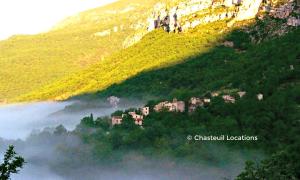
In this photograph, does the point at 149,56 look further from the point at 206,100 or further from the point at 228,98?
the point at 228,98

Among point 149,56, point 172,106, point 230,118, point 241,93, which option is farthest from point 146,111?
point 149,56

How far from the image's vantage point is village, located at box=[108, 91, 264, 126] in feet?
313

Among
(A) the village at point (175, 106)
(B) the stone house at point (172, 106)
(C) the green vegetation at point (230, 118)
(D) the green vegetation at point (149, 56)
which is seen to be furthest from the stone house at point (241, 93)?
(D) the green vegetation at point (149, 56)

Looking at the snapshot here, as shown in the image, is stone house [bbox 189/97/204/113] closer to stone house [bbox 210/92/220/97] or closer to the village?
the village

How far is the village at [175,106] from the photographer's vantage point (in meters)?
95.5

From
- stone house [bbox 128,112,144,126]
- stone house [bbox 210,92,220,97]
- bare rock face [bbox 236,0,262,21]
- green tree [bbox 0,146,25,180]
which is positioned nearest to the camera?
green tree [bbox 0,146,25,180]

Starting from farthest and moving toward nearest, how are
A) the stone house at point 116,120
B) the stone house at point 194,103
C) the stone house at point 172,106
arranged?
the stone house at point 116,120
the stone house at point 172,106
the stone house at point 194,103

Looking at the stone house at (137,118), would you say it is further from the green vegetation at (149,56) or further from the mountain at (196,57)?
the green vegetation at (149,56)

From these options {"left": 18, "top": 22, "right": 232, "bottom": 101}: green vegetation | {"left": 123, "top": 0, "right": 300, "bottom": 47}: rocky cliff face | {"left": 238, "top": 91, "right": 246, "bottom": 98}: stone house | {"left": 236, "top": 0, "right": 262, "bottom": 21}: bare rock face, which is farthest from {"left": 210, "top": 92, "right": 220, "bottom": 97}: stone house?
{"left": 236, "top": 0, "right": 262, "bottom": 21}: bare rock face

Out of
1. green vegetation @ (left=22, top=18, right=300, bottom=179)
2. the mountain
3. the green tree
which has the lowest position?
the green tree

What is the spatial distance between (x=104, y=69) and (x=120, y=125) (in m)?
85.5

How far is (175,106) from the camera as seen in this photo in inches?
3900

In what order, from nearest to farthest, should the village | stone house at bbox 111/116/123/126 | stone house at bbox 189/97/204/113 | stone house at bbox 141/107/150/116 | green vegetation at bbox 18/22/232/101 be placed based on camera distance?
the village
stone house at bbox 189/97/204/113
stone house at bbox 141/107/150/116
stone house at bbox 111/116/123/126
green vegetation at bbox 18/22/232/101

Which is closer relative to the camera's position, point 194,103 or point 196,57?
point 194,103
